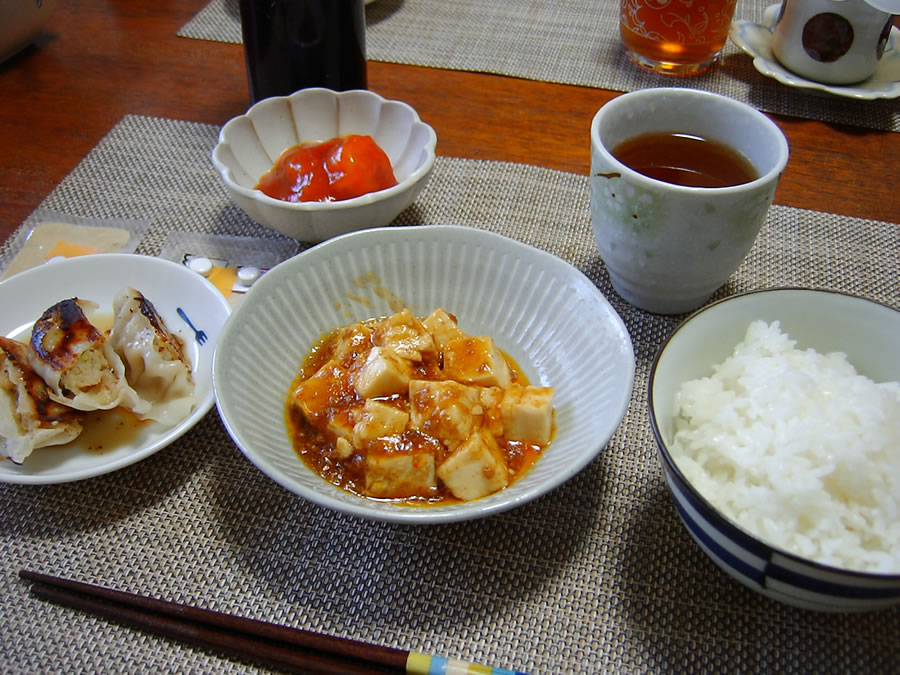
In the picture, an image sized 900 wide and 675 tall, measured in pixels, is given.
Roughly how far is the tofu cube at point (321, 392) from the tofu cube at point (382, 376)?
0.10 feet

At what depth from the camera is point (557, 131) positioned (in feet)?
6.66

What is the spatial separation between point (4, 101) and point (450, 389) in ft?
6.30

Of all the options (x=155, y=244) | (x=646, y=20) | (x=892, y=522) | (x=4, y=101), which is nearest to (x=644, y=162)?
(x=892, y=522)

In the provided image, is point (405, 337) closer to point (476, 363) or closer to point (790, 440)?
point (476, 363)

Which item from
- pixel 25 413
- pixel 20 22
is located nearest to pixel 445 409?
pixel 25 413

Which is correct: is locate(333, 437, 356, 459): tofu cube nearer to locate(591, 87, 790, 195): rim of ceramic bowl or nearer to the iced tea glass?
locate(591, 87, 790, 195): rim of ceramic bowl

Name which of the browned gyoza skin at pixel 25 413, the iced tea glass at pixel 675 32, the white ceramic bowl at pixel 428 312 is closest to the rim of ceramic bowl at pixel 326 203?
the white ceramic bowl at pixel 428 312

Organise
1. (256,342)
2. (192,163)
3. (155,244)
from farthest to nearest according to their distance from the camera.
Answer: (192,163)
(155,244)
(256,342)

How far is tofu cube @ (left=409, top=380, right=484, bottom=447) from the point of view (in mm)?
→ 1085

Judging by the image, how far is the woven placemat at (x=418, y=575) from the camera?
0.95 meters

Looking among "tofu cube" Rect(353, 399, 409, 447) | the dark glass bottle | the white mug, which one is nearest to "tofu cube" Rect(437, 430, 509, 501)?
"tofu cube" Rect(353, 399, 409, 447)

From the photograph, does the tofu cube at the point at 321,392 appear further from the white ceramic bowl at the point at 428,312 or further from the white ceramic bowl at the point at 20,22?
the white ceramic bowl at the point at 20,22

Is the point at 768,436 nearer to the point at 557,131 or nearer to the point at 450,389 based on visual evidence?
the point at 450,389

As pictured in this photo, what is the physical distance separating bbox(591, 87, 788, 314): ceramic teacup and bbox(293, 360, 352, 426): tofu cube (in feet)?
1.99
